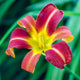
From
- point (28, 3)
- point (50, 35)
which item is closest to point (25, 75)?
point (28, 3)

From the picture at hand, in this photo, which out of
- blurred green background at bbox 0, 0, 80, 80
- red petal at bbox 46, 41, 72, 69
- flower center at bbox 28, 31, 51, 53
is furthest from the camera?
blurred green background at bbox 0, 0, 80, 80

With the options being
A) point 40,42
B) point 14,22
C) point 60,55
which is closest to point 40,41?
point 40,42

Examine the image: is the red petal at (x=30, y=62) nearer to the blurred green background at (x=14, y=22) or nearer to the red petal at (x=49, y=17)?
the red petal at (x=49, y=17)

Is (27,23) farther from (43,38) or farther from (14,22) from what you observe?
(14,22)

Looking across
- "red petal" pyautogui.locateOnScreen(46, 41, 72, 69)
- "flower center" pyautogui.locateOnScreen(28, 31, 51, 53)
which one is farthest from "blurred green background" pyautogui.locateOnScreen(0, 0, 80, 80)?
"red petal" pyautogui.locateOnScreen(46, 41, 72, 69)

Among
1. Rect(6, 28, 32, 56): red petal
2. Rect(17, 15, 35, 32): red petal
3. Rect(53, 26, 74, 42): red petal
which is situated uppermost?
Rect(17, 15, 35, 32): red petal

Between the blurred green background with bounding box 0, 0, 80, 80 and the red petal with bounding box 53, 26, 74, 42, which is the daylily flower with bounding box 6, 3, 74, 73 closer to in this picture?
the red petal with bounding box 53, 26, 74, 42

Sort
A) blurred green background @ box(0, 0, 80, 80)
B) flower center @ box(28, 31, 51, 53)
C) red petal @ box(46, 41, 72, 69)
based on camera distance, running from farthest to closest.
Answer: blurred green background @ box(0, 0, 80, 80), flower center @ box(28, 31, 51, 53), red petal @ box(46, 41, 72, 69)

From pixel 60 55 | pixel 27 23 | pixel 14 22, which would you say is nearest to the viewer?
pixel 60 55
